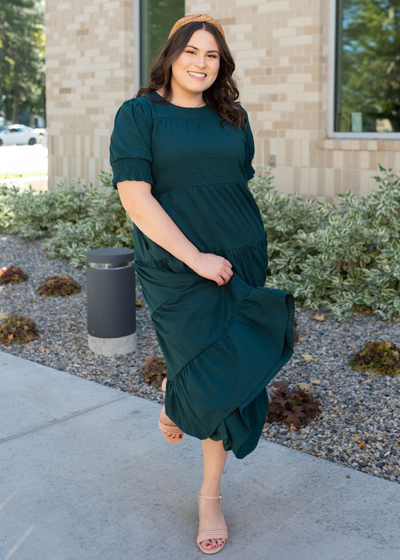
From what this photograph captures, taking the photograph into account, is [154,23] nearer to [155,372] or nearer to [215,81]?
[155,372]

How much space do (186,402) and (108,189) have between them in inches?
257

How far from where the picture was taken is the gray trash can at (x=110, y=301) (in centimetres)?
473

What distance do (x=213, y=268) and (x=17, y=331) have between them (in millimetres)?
3137

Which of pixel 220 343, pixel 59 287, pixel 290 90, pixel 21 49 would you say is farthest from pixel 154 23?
pixel 21 49

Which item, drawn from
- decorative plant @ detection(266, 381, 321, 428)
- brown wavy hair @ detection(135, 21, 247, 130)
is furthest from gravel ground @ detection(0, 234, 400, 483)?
brown wavy hair @ detection(135, 21, 247, 130)

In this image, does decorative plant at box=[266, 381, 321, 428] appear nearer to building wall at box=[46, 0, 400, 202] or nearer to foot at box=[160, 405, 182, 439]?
foot at box=[160, 405, 182, 439]

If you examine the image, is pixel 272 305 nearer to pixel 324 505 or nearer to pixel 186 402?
pixel 186 402

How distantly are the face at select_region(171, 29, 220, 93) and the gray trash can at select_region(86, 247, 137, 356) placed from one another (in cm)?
241

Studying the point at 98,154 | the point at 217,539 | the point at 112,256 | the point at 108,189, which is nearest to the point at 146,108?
the point at 217,539

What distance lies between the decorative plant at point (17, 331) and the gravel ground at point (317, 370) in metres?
0.06

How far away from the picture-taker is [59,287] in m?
6.39

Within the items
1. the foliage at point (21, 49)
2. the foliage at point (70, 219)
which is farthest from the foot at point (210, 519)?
the foliage at point (21, 49)

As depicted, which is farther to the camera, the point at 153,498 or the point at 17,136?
the point at 17,136

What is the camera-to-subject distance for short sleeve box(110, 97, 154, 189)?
236 centimetres
